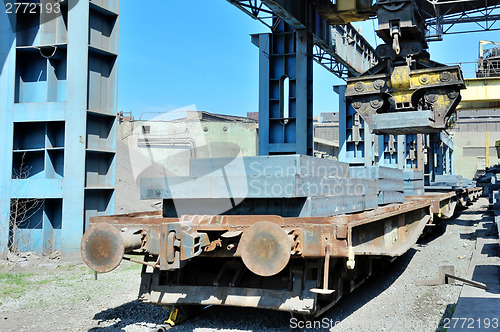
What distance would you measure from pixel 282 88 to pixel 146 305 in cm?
751

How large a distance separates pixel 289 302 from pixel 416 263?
14.9 ft

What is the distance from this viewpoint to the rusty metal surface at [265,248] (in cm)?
352

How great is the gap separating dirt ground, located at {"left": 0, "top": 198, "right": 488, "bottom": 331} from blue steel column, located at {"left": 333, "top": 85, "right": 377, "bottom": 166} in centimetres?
958

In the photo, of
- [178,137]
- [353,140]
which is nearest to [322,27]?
[353,140]

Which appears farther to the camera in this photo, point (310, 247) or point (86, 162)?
point (86, 162)

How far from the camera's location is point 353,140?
17.2 m

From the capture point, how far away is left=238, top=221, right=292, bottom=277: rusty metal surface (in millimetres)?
3523

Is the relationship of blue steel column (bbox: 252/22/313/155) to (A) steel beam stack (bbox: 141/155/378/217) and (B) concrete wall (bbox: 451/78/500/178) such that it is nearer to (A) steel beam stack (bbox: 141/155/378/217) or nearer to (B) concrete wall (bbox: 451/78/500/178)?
(A) steel beam stack (bbox: 141/155/378/217)

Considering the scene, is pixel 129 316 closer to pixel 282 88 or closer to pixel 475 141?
pixel 282 88

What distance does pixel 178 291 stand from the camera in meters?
4.37

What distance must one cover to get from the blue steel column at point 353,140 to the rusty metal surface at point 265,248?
45.7 ft

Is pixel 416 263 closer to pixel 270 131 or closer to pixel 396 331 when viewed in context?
pixel 396 331

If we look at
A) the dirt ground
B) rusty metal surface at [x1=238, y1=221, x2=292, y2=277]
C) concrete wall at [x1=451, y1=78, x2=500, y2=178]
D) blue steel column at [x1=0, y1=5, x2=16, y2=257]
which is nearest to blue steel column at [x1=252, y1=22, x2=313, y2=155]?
the dirt ground

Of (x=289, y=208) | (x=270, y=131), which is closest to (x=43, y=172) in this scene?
(x=270, y=131)
